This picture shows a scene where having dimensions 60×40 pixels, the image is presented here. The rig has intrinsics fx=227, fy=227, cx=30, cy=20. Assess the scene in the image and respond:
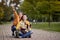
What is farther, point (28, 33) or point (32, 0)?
point (32, 0)

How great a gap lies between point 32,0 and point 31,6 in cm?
80

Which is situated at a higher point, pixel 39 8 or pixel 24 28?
pixel 39 8

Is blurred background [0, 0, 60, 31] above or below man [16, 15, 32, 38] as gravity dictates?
above

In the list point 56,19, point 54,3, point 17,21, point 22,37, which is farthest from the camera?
point 56,19

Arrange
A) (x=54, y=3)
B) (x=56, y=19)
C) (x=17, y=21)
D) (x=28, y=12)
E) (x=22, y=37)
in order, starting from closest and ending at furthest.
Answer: (x=22, y=37) → (x=17, y=21) → (x=54, y=3) → (x=28, y=12) → (x=56, y=19)

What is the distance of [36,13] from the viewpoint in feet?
94.9

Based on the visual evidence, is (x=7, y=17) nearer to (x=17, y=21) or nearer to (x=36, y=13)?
(x=36, y=13)

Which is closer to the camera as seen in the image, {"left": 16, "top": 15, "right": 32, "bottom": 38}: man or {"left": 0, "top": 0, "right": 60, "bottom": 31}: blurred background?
{"left": 16, "top": 15, "right": 32, "bottom": 38}: man

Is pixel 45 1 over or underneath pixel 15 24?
over

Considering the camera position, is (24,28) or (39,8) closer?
(24,28)

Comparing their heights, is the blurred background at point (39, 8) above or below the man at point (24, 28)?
above

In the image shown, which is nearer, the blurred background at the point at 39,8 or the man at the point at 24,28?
the man at the point at 24,28

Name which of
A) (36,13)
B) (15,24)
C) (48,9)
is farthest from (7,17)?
(15,24)

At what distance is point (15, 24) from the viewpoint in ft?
42.8
